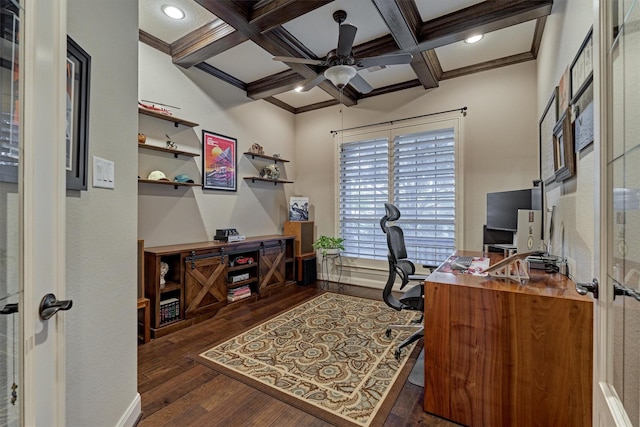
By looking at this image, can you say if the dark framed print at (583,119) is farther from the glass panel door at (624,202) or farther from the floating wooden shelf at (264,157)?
the floating wooden shelf at (264,157)

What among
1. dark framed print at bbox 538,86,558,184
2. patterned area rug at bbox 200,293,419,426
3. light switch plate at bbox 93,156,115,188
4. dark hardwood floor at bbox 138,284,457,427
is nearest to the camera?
light switch plate at bbox 93,156,115,188

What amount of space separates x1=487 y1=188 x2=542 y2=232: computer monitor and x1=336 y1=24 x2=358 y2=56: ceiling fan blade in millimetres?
1894

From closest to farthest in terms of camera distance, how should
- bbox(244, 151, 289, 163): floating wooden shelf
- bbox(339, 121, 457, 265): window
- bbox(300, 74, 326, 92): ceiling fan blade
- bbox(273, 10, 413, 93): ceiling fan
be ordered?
bbox(273, 10, 413, 93): ceiling fan < bbox(300, 74, 326, 92): ceiling fan blade < bbox(339, 121, 457, 265): window < bbox(244, 151, 289, 163): floating wooden shelf

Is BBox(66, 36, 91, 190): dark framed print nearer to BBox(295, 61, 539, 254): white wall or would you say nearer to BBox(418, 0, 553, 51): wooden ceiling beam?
BBox(418, 0, 553, 51): wooden ceiling beam

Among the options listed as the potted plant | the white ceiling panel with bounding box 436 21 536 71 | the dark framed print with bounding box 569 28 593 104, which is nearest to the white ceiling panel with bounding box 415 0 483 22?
the white ceiling panel with bounding box 436 21 536 71

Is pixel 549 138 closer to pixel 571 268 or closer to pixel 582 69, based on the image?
pixel 582 69

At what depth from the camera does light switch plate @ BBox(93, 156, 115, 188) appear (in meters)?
1.26

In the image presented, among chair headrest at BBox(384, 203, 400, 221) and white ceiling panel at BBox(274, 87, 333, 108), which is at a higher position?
white ceiling panel at BBox(274, 87, 333, 108)

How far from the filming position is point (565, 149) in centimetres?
178

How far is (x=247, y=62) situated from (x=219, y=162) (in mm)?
1299

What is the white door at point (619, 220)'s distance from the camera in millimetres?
743

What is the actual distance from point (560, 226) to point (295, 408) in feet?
7.18

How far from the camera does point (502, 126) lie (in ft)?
11.5

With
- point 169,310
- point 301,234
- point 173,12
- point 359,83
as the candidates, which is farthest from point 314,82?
point 169,310
